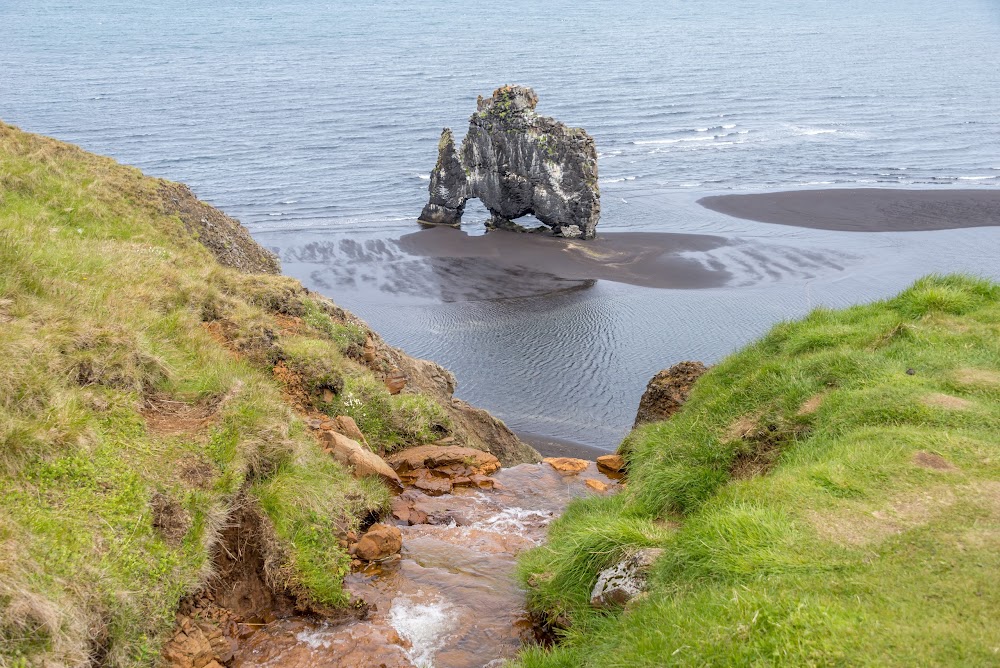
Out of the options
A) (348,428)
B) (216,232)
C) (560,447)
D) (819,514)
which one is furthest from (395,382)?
(819,514)

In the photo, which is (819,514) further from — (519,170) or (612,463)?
(519,170)

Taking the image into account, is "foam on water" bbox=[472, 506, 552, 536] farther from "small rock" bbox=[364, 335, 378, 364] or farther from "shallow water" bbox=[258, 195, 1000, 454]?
"shallow water" bbox=[258, 195, 1000, 454]

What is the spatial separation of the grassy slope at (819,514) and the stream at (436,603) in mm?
642

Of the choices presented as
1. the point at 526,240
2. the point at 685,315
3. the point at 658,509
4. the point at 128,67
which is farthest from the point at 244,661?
the point at 128,67

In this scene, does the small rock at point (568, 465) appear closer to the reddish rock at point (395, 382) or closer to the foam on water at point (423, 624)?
the reddish rock at point (395, 382)

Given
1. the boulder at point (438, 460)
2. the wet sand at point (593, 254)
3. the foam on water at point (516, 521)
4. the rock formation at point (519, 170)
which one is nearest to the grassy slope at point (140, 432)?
the boulder at point (438, 460)

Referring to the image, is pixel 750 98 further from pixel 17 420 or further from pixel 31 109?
pixel 17 420

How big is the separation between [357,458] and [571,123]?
72.5 meters

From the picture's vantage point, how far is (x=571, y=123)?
8088 centimetres

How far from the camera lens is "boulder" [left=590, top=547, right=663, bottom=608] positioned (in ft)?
28.0

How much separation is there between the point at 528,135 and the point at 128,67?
280 ft

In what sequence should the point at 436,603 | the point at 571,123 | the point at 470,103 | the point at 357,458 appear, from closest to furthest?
the point at 436,603 → the point at 357,458 → the point at 571,123 → the point at 470,103

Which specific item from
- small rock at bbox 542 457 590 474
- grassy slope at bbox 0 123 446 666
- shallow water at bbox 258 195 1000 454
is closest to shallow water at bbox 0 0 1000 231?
shallow water at bbox 258 195 1000 454

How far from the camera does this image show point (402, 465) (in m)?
14.2
